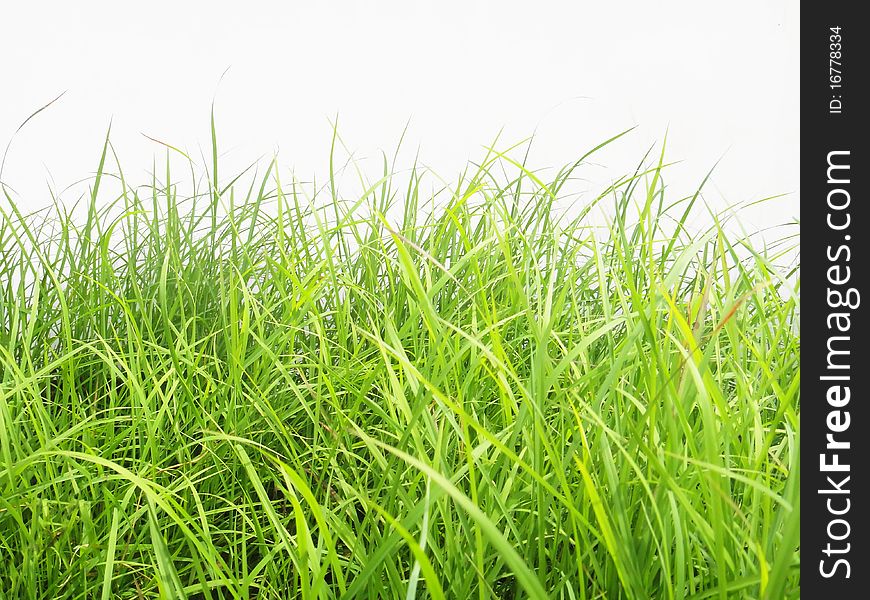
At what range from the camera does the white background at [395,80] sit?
1.06 m

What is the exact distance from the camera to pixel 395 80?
1.10m

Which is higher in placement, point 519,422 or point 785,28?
point 785,28

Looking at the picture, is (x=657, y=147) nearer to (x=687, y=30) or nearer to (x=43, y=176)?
(x=687, y=30)

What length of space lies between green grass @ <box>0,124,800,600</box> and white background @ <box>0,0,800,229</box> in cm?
29

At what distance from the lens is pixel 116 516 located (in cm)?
43

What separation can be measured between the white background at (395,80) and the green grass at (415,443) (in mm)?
289
